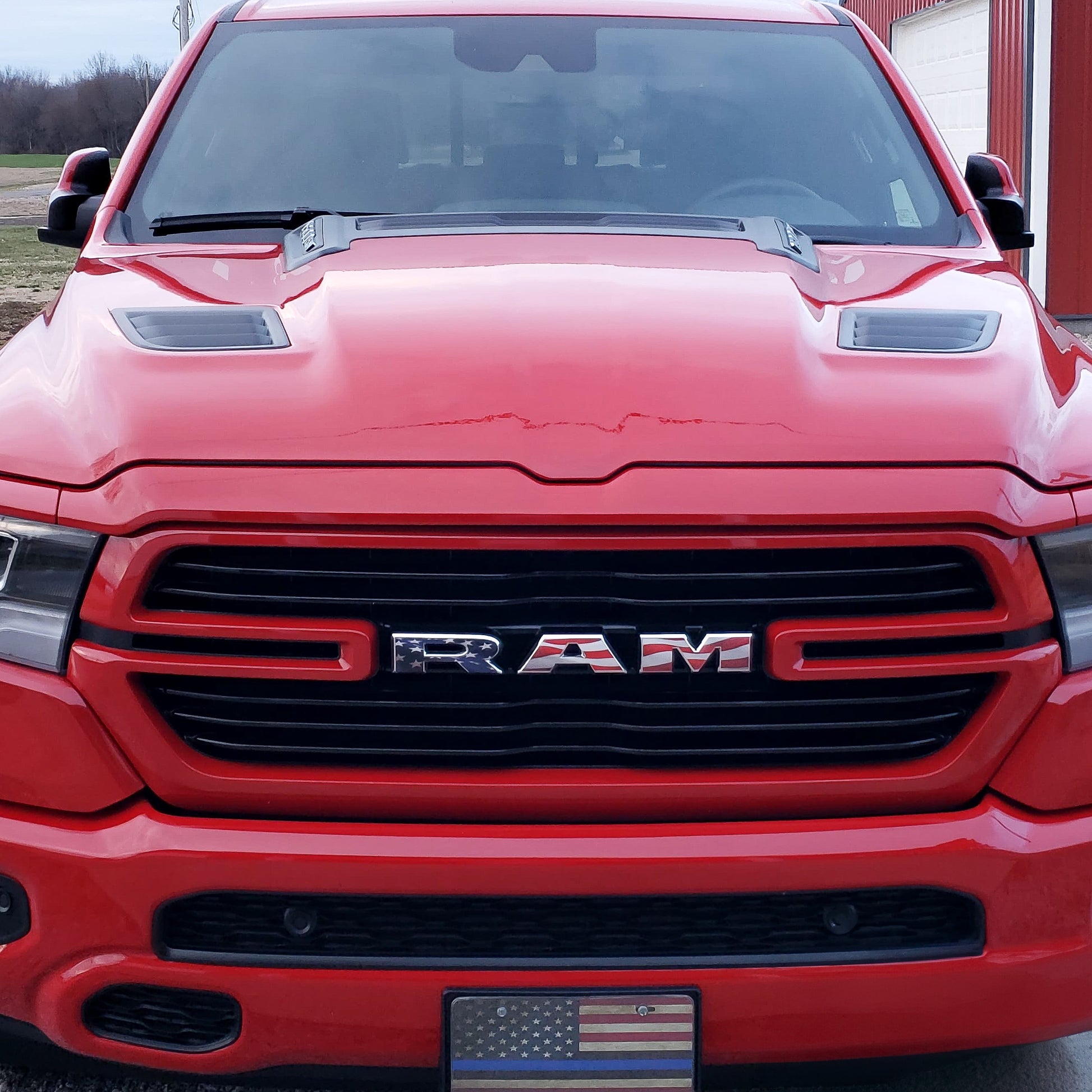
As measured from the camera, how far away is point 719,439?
1878 millimetres

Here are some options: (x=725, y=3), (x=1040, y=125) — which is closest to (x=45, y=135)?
(x=1040, y=125)

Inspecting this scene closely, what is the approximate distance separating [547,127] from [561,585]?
1669mm

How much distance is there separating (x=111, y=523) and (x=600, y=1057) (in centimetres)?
94

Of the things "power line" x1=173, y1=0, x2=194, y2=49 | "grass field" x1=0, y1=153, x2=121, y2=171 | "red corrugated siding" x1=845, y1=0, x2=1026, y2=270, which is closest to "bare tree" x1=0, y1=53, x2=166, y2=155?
"grass field" x1=0, y1=153, x2=121, y2=171

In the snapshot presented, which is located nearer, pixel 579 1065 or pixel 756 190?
pixel 579 1065

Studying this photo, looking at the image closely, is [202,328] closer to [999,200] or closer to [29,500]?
[29,500]

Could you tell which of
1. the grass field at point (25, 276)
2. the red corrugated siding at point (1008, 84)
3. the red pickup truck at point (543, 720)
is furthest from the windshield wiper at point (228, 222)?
the red corrugated siding at point (1008, 84)

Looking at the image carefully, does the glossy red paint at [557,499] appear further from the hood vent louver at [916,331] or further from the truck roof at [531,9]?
the truck roof at [531,9]

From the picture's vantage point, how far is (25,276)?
19188 mm

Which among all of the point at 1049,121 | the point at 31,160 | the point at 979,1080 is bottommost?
the point at 31,160

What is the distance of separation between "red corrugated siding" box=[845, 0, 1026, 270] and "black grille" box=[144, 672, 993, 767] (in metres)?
13.4

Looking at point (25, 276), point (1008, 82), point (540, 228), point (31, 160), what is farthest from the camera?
point (31, 160)

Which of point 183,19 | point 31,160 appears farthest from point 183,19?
point 31,160

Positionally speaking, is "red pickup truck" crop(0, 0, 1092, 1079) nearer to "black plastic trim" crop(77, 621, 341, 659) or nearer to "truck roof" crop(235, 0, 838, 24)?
"black plastic trim" crop(77, 621, 341, 659)
